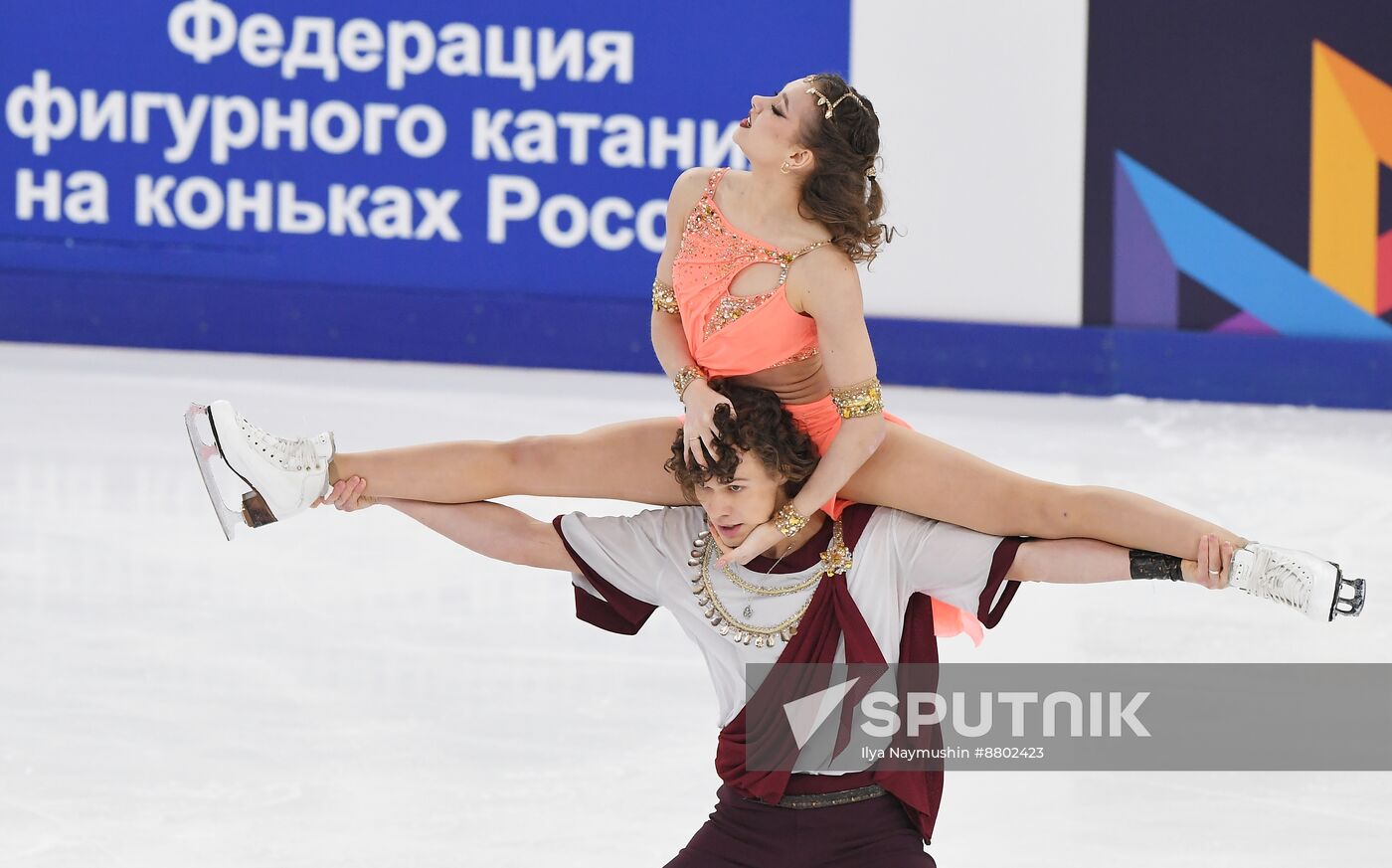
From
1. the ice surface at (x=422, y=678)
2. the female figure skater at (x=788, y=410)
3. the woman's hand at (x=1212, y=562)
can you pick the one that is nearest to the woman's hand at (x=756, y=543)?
the female figure skater at (x=788, y=410)

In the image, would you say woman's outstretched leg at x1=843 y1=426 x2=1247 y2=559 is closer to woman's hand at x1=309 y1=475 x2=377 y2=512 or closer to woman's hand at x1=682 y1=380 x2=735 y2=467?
woman's hand at x1=682 y1=380 x2=735 y2=467

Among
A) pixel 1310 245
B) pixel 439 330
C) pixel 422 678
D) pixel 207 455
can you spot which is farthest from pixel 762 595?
pixel 1310 245

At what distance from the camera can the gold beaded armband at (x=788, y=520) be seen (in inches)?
101

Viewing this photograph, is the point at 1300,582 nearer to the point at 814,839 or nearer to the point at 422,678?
the point at 814,839

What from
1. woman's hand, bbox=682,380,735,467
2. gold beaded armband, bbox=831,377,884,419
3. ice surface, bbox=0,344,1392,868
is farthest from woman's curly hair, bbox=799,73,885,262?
ice surface, bbox=0,344,1392,868

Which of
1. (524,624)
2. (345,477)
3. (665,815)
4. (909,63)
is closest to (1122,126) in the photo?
(909,63)

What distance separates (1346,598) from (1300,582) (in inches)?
3.3

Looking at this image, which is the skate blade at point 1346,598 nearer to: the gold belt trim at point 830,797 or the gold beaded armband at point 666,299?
the gold belt trim at point 830,797

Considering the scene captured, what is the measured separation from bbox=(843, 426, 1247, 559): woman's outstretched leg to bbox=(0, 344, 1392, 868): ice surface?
0.87 meters

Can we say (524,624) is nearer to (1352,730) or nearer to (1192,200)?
(1352,730)

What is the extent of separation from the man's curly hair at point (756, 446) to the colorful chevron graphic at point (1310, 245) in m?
5.32

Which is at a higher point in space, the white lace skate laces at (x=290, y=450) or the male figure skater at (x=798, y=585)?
the white lace skate laces at (x=290, y=450)

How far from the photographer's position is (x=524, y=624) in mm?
4473

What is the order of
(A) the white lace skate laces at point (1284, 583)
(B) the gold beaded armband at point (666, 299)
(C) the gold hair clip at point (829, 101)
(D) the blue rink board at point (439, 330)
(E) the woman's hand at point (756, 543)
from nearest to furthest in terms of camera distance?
(A) the white lace skate laces at point (1284, 583) → (E) the woman's hand at point (756, 543) → (C) the gold hair clip at point (829, 101) → (B) the gold beaded armband at point (666, 299) → (D) the blue rink board at point (439, 330)
